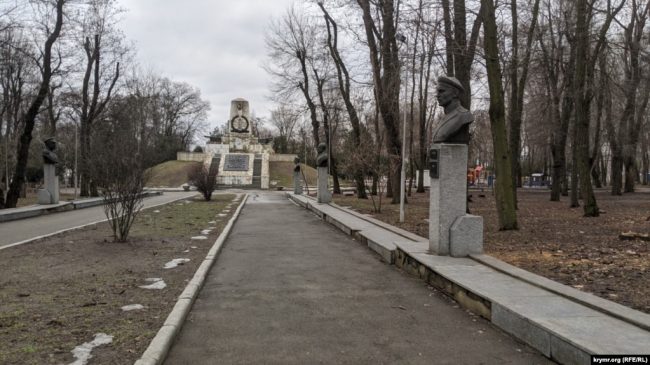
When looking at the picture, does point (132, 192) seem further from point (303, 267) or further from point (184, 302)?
point (184, 302)

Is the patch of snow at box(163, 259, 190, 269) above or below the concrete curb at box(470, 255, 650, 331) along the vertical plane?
below

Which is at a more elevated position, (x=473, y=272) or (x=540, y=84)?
(x=540, y=84)

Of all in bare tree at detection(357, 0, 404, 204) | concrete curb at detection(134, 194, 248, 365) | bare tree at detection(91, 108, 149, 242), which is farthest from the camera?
bare tree at detection(357, 0, 404, 204)

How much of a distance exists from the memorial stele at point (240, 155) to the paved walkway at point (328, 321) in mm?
49954

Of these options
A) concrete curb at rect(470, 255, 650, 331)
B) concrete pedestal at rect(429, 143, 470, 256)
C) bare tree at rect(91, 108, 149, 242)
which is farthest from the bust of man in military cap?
bare tree at rect(91, 108, 149, 242)

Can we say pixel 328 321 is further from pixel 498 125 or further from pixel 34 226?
pixel 34 226

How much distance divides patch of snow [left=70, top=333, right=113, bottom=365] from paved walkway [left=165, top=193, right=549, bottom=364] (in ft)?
1.98

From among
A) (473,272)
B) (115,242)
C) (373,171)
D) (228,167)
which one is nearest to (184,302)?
(473,272)

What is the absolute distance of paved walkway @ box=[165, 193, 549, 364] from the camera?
4.49m

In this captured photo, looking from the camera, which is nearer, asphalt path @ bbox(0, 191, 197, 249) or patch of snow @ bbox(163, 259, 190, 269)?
patch of snow @ bbox(163, 259, 190, 269)

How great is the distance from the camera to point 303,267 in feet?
28.7

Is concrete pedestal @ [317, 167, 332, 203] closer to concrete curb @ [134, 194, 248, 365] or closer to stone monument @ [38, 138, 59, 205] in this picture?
stone monument @ [38, 138, 59, 205]

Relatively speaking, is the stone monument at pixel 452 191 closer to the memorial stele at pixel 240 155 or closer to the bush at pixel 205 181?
the bush at pixel 205 181

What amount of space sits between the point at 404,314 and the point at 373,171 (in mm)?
14758
